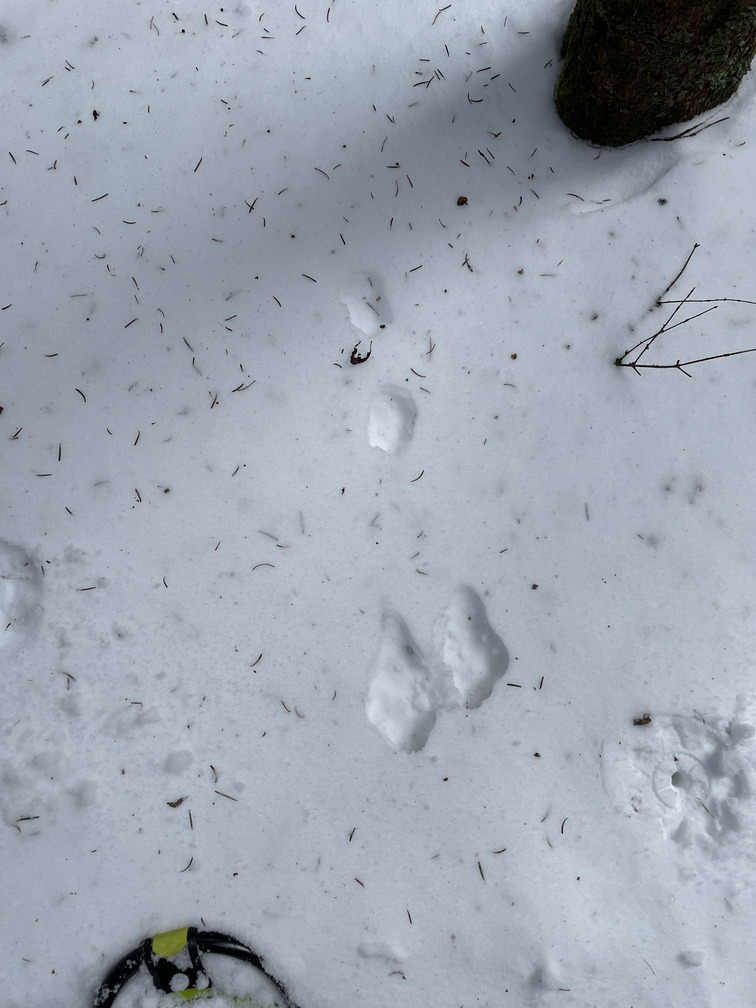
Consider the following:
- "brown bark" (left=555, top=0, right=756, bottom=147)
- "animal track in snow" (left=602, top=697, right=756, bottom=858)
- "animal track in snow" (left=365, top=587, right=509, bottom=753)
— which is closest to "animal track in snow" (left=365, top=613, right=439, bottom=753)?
"animal track in snow" (left=365, top=587, right=509, bottom=753)

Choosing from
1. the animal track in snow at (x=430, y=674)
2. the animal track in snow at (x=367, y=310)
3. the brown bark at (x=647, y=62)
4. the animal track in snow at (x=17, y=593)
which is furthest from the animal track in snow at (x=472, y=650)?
the brown bark at (x=647, y=62)

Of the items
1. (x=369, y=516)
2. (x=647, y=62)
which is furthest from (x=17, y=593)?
(x=647, y=62)

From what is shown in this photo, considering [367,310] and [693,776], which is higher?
[367,310]

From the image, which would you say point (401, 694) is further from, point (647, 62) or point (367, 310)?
point (647, 62)

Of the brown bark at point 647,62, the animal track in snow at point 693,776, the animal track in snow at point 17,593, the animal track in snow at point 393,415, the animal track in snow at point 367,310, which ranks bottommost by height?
the animal track in snow at point 693,776

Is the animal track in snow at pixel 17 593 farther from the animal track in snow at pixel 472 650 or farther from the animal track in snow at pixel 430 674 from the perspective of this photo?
the animal track in snow at pixel 472 650

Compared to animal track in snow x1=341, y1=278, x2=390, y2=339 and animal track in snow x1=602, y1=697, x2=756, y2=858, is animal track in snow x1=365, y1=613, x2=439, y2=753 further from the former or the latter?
animal track in snow x1=341, y1=278, x2=390, y2=339
